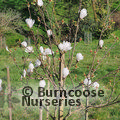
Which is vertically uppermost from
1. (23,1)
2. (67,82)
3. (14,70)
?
(23,1)

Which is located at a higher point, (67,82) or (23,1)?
(23,1)

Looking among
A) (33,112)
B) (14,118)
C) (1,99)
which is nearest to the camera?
(1,99)

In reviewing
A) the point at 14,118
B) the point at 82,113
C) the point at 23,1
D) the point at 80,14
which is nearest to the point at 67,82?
the point at 82,113

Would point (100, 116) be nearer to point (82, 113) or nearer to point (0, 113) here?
point (82, 113)

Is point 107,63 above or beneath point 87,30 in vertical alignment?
beneath

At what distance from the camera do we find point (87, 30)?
9.27 meters

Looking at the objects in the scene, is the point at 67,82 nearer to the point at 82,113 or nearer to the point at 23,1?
the point at 82,113

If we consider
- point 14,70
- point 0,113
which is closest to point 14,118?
point 0,113

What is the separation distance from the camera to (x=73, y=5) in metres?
11.0

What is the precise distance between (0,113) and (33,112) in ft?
1.60

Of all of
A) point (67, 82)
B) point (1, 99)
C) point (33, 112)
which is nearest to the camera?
point (1, 99)

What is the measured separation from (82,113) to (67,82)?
1142 millimetres

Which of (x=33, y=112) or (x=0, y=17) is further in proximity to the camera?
(x=0, y=17)

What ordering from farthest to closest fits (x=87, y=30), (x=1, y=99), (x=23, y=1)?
(x=23, y=1) → (x=87, y=30) → (x=1, y=99)
